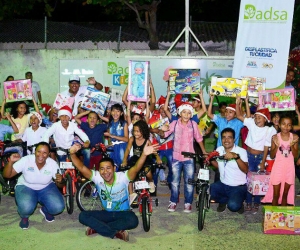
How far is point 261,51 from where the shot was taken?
10.7m

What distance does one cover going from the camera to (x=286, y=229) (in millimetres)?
7000

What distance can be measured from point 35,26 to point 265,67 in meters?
8.88

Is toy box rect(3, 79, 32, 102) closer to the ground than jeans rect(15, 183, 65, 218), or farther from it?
farther from it

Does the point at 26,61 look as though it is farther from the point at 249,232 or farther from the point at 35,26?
the point at 249,232

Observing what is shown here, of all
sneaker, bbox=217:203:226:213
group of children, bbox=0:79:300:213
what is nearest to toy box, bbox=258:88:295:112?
group of children, bbox=0:79:300:213

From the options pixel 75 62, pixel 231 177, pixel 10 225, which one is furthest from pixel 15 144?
pixel 75 62

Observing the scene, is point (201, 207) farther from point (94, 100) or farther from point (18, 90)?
point (18, 90)

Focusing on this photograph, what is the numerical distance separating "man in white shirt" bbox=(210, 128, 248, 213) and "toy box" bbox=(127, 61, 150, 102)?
1.88 meters

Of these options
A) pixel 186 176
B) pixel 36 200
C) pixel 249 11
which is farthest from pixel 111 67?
pixel 36 200

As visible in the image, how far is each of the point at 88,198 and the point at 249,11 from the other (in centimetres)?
554

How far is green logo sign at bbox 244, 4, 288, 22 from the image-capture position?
1064 centimetres

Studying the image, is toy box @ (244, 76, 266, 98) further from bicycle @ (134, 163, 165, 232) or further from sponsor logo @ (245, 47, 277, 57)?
bicycle @ (134, 163, 165, 232)

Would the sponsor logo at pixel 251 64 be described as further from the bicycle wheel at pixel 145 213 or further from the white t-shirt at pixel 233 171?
the bicycle wheel at pixel 145 213

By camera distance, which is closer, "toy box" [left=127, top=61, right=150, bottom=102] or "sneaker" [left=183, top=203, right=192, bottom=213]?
"sneaker" [left=183, top=203, right=192, bottom=213]
